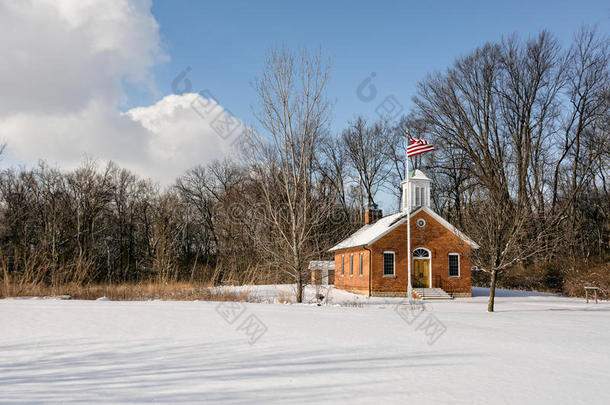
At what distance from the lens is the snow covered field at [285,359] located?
20.4 feet

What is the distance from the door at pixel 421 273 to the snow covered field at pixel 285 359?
653 inches

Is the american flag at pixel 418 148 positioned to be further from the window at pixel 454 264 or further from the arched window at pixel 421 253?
the window at pixel 454 264

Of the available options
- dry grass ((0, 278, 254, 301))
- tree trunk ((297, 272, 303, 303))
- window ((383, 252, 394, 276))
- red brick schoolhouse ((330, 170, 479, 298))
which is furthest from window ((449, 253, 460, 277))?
dry grass ((0, 278, 254, 301))

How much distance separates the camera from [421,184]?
33219 millimetres

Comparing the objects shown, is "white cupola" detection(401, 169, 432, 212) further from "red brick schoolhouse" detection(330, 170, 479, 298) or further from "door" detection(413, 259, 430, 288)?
"door" detection(413, 259, 430, 288)

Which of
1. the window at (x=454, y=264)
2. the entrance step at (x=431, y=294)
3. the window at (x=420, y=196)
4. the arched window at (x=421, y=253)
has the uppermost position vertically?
the window at (x=420, y=196)

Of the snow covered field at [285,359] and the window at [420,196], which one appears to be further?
the window at [420,196]

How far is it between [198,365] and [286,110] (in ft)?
47.2

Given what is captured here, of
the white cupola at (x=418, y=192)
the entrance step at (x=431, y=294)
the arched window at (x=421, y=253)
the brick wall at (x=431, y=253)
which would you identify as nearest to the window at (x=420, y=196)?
the white cupola at (x=418, y=192)

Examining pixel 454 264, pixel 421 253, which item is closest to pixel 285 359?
pixel 421 253

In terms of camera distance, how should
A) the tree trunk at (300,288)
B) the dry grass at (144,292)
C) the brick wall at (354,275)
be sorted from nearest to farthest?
the dry grass at (144,292), the tree trunk at (300,288), the brick wall at (354,275)

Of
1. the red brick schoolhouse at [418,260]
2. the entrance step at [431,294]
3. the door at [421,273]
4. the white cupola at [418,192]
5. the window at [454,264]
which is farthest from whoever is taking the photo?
the white cupola at [418,192]

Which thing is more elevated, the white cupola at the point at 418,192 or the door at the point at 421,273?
the white cupola at the point at 418,192

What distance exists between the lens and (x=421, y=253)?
30453 millimetres
